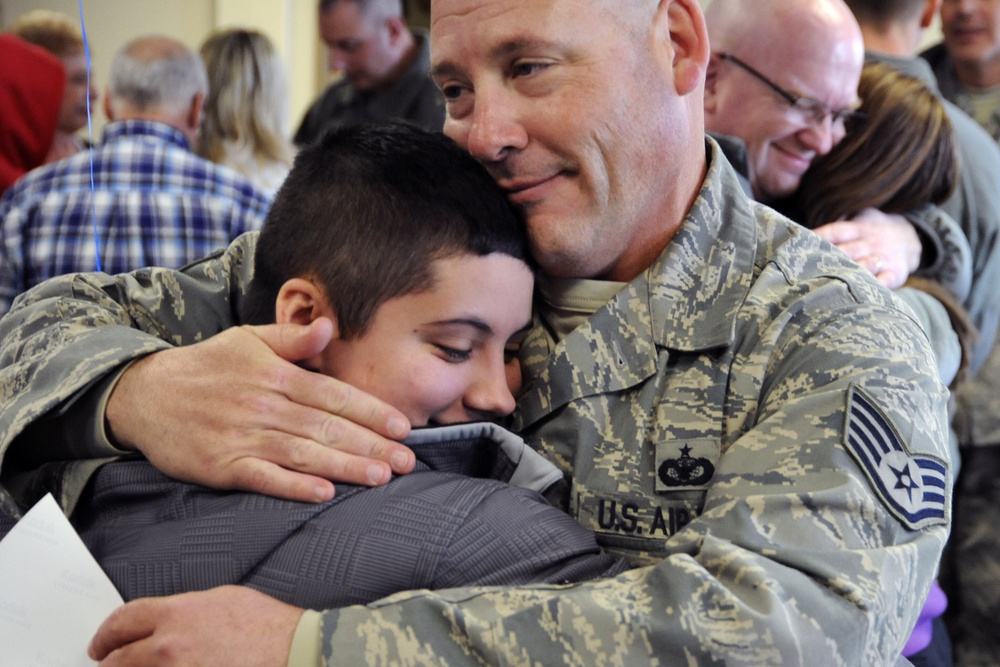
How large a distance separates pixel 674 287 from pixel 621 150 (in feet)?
0.61

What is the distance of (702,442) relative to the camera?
1222 millimetres

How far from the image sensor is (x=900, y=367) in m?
1.13

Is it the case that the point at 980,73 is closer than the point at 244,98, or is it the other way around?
the point at 980,73

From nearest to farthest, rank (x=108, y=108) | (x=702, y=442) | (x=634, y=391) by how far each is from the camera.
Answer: (x=702, y=442) < (x=634, y=391) < (x=108, y=108)

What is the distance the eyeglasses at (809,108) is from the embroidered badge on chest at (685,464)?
108cm

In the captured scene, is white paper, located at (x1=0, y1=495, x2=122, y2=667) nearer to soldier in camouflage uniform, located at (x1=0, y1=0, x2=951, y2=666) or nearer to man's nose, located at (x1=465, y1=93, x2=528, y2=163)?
soldier in camouflage uniform, located at (x1=0, y1=0, x2=951, y2=666)

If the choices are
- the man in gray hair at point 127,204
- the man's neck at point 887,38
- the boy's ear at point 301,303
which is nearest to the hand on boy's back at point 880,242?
the man's neck at point 887,38

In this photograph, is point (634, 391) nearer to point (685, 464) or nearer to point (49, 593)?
point (685, 464)

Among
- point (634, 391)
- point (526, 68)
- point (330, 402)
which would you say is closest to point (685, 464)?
point (634, 391)

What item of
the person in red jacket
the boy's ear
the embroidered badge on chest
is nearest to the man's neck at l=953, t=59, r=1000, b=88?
the embroidered badge on chest

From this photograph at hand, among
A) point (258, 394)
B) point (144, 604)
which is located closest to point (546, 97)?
point (258, 394)

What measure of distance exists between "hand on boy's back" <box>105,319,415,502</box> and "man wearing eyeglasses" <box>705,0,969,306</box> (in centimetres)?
112

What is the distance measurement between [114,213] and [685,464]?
1.79 m

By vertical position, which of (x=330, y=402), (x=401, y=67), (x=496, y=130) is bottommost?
(x=401, y=67)
